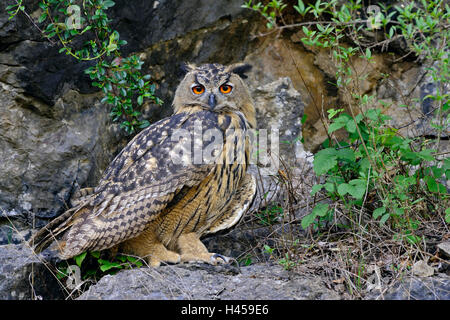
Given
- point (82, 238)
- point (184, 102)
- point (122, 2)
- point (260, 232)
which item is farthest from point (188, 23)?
point (82, 238)

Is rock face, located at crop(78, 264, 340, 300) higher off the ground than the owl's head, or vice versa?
the owl's head

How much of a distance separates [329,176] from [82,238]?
68.4 inches

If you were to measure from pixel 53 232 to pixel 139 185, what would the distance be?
64 cm

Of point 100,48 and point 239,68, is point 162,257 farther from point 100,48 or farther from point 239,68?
point 100,48

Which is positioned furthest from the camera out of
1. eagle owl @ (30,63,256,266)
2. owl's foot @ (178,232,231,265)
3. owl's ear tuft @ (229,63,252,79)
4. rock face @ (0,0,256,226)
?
owl's ear tuft @ (229,63,252,79)

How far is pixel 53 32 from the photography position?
158 inches

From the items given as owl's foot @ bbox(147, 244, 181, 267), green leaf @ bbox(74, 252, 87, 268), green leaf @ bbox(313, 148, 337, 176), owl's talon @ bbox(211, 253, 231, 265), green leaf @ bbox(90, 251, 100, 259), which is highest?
green leaf @ bbox(313, 148, 337, 176)

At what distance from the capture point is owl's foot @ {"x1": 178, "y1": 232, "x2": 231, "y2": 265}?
3.55 metres

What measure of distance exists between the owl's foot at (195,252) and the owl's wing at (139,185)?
0.41 metres

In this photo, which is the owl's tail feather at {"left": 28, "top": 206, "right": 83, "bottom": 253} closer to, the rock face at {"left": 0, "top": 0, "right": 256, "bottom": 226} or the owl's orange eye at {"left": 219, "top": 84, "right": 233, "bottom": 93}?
the rock face at {"left": 0, "top": 0, "right": 256, "bottom": 226}

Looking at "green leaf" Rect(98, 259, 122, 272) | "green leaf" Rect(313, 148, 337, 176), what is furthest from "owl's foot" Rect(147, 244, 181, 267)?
"green leaf" Rect(313, 148, 337, 176)

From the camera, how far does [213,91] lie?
3.84 metres

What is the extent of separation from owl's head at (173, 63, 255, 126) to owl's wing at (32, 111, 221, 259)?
184 mm

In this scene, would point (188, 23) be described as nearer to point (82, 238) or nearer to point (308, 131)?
point (308, 131)
